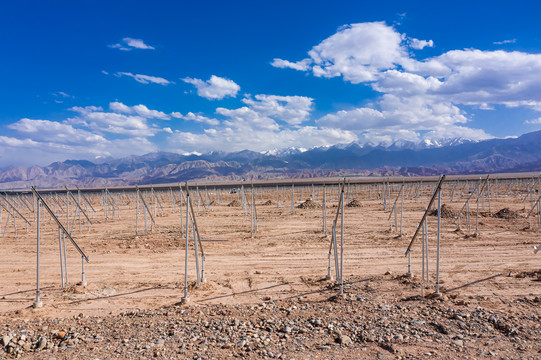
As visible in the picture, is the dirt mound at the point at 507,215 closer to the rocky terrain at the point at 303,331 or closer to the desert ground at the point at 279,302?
the desert ground at the point at 279,302

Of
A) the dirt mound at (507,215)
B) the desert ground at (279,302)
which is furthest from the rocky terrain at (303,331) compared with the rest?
the dirt mound at (507,215)

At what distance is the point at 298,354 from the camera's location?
18.3ft

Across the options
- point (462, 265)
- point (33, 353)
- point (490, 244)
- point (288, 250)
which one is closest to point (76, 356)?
point (33, 353)

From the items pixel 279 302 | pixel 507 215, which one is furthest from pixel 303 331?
pixel 507 215

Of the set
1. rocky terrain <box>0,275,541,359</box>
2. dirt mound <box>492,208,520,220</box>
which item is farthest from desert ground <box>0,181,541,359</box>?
dirt mound <box>492,208,520,220</box>

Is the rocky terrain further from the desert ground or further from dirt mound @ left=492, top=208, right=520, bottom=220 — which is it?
dirt mound @ left=492, top=208, right=520, bottom=220

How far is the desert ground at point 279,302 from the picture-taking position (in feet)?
19.2

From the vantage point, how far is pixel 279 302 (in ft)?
26.8

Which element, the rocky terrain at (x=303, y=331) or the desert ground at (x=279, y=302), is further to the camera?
the desert ground at (x=279, y=302)

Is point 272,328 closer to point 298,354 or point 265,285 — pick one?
point 298,354

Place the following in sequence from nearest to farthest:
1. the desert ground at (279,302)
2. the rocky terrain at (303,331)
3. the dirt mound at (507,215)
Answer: the rocky terrain at (303,331) < the desert ground at (279,302) < the dirt mound at (507,215)

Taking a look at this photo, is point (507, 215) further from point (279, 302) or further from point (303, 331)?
point (303, 331)

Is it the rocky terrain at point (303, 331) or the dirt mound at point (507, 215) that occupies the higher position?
the dirt mound at point (507, 215)

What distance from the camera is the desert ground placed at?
19.2 feet
